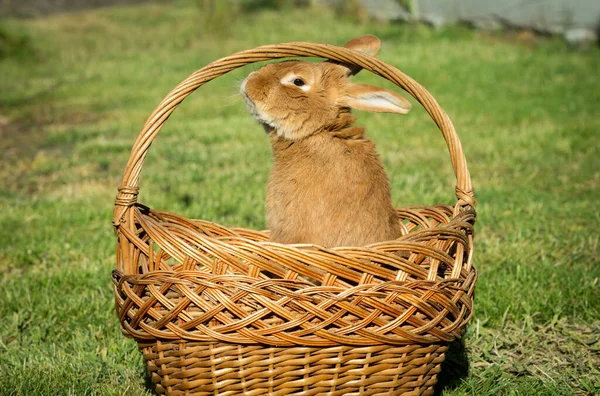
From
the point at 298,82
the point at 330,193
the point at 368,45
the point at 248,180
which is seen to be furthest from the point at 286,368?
the point at 248,180

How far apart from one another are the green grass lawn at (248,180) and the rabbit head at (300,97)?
0.56ft

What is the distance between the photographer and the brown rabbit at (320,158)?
7.43ft

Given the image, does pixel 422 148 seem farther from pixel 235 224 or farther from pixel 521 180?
pixel 235 224

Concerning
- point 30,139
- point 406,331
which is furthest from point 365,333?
point 30,139

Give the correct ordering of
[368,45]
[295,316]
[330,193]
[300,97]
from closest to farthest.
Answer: [295,316], [330,193], [300,97], [368,45]

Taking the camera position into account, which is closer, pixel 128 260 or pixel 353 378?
pixel 353 378

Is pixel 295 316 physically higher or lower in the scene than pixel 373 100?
lower

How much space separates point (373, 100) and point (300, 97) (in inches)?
11.4

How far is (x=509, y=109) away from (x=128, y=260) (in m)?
5.13

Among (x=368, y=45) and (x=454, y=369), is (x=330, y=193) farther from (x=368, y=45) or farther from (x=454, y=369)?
(x=454, y=369)

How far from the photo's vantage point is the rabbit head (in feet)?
7.86

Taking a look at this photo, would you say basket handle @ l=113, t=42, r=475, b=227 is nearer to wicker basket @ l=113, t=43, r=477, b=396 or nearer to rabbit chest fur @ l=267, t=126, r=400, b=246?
Answer: wicker basket @ l=113, t=43, r=477, b=396

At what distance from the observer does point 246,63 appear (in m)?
2.18

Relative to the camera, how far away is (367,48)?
8.52ft
